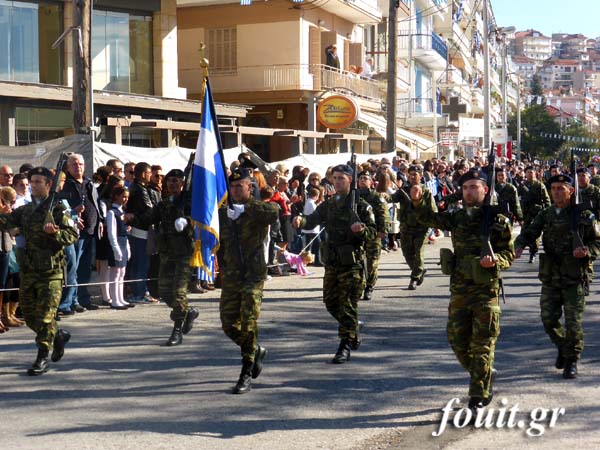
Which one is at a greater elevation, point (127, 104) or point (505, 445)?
point (127, 104)

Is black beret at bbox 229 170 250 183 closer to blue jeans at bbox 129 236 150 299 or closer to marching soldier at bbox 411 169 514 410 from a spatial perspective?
marching soldier at bbox 411 169 514 410

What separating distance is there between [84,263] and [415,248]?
517cm

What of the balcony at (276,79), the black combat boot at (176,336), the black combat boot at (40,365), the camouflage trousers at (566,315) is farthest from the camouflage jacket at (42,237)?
the balcony at (276,79)

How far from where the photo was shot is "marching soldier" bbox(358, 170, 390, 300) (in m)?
12.0

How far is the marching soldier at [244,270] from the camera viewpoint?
8.36 meters

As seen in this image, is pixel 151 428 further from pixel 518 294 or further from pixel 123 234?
pixel 518 294

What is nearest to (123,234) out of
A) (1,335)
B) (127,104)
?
(1,335)

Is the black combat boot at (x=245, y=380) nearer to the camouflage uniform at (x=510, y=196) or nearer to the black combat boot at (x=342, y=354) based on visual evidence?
the black combat boot at (x=342, y=354)

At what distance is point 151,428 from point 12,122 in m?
15.9

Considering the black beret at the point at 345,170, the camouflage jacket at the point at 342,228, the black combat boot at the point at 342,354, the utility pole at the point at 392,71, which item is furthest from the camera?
the utility pole at the point at 392,71

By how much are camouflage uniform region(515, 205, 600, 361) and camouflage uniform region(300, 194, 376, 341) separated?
1.63 meters

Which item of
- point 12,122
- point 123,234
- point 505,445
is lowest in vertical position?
point 505,445

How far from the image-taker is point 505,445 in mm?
6770

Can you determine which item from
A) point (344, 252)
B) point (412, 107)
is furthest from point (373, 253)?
point (412, 107)
